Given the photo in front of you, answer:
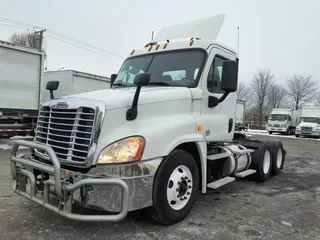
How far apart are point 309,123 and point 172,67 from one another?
87.7 feet

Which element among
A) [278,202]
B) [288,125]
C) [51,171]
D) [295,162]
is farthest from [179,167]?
[288,125]

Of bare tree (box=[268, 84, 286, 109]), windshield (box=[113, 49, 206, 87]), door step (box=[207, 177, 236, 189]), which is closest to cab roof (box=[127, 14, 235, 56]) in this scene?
windshield (box=[113, 49, 206, 87])

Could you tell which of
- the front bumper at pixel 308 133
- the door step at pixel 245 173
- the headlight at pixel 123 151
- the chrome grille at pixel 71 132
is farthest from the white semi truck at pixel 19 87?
the front bumper at pixel 308 133

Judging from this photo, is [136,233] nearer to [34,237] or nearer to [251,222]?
[34,237]

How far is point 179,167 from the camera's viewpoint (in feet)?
13.0

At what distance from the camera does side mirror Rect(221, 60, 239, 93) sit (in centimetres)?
430

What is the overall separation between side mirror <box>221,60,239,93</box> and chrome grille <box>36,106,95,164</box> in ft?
6.62

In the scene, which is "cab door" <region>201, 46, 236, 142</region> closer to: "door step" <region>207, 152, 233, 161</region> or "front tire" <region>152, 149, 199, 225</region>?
"door step" <region>207, 152, 233, 161</region>

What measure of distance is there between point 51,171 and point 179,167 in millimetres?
1582

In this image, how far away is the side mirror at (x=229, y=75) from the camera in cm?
430

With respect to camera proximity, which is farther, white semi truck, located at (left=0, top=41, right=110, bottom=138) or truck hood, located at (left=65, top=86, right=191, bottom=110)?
white semi truck, located at (left=0, top=41, right=110, bottom=138)

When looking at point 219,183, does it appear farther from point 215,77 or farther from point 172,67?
point 172,67

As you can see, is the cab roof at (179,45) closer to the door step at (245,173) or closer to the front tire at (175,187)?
the front tire at (175,187)

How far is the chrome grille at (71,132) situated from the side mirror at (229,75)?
6.62 ft
